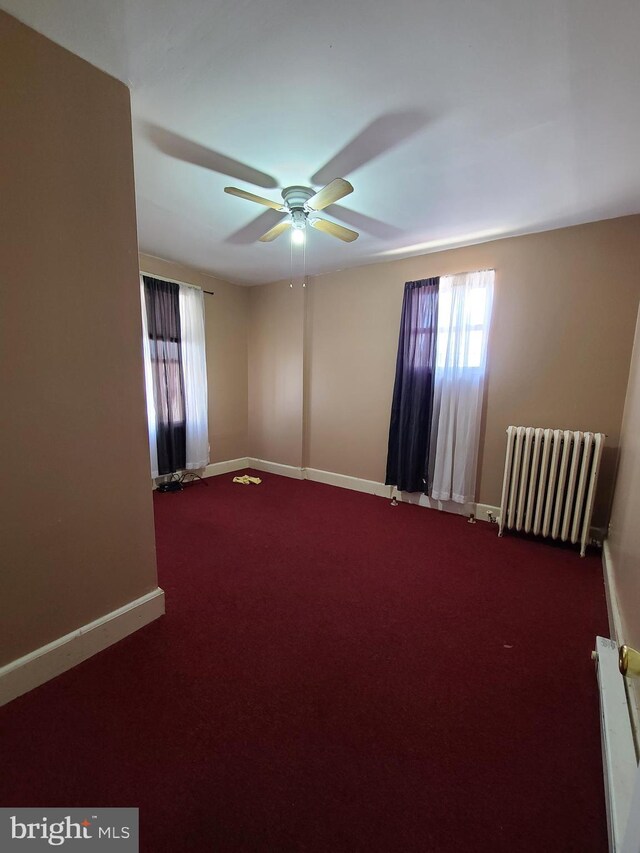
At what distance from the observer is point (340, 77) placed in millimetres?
1380

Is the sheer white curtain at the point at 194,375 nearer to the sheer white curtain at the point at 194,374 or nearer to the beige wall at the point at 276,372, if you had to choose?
the sheer white curtain at the point at 194,374

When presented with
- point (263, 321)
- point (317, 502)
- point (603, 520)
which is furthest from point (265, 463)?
point (603, 520)

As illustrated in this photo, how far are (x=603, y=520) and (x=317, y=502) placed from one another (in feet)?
8.13

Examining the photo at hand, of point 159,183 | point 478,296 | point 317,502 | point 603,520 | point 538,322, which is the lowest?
point 317,502

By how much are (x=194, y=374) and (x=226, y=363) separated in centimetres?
59

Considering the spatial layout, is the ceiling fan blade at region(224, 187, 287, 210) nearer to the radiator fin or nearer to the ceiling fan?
the ceiling fan

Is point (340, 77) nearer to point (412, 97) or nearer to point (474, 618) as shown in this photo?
point (412, 97)

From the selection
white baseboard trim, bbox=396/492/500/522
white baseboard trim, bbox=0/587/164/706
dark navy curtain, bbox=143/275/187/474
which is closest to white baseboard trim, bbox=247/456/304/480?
dark navy curtain, bbox=143/275/187/474

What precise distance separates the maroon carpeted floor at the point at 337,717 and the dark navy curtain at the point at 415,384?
1346 millimetres

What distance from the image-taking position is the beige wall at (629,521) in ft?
4.76

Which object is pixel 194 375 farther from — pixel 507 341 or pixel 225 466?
pixel 507 341

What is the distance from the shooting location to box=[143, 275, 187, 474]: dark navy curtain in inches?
141

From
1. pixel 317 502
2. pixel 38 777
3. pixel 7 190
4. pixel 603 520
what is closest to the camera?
pixel 38 777

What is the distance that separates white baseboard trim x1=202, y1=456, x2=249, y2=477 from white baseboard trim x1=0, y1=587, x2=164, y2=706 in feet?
8.95
